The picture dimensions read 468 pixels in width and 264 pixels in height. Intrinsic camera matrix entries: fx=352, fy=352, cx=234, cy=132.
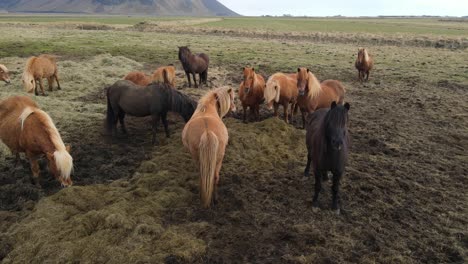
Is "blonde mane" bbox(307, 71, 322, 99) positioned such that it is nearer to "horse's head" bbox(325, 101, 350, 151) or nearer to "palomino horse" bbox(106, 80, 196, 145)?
"palomino horse" bbox(106, 80, 196, 145)

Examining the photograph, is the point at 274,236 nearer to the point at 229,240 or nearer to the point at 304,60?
the point at 229,240

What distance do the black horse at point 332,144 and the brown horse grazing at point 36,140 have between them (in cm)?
367

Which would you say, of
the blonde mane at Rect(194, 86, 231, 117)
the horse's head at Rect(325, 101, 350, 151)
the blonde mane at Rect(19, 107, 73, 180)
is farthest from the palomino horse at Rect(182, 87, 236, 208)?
the blonde mane at Rect(19, 107, 73, 180)

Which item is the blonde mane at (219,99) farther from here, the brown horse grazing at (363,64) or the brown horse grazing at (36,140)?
the brown horse grazing at (363,64)

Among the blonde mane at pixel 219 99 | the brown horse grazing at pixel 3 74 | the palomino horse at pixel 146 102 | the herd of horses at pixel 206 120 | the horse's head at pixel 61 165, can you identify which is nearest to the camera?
the herd of horses at pixel 206 120

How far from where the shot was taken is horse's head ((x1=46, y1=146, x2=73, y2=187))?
518 centimetres

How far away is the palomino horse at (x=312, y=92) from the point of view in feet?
26.2

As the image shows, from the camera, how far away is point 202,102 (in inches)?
237

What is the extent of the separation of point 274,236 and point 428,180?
11.1 feet

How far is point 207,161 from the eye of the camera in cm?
483

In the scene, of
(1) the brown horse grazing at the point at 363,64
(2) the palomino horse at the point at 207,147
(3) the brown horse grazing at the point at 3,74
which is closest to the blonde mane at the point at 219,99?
(2) the palomino horse at the point at 207,147

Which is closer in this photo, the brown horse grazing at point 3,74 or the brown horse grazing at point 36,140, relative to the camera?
the brown horse grazing at point 36,140

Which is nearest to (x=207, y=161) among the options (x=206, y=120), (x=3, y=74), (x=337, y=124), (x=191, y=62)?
(x=206, y=120)

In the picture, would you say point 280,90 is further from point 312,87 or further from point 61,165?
point 61,165
